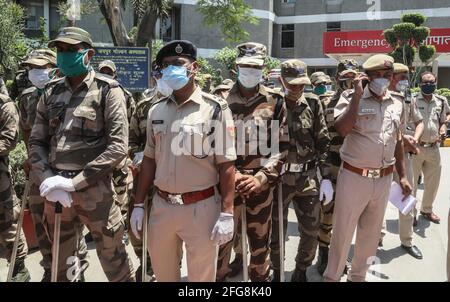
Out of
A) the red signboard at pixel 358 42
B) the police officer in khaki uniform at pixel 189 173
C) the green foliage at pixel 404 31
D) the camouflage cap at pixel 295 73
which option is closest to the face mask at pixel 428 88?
the camouflage cap at pixel 295 73

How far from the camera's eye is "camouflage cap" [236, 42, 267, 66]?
323cm

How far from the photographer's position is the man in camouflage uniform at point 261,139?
325 centimetres

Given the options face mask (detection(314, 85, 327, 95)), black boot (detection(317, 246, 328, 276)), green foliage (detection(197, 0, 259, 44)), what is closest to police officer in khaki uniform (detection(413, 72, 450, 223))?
face mask (detection(314, 85, 327, 95))

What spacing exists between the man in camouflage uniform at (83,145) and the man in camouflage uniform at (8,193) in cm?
Result: 65

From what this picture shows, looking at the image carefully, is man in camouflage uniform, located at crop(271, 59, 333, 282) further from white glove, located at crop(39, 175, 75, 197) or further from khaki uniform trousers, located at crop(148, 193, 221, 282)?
white glove, located at crop(39, 175, 75, 197)

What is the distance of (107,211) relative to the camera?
302 centimetres

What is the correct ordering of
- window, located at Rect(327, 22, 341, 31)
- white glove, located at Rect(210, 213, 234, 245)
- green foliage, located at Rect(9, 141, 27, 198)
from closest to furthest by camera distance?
white glove, located at Rect(210, 213, 234, 245) → green foliage, located at Rect(9, 141, 27, 198) → window, located at Rect(327, 22, 341, 31)

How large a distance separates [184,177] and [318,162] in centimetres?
176

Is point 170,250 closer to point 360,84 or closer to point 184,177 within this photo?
point 184,177

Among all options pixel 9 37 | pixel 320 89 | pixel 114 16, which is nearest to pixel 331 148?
pixel 320 89

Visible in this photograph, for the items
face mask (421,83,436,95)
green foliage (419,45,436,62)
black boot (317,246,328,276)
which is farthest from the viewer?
green foliage (419,45,436,62)

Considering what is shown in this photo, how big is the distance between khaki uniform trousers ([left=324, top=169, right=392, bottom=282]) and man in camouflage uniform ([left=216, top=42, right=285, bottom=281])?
0.62 meters

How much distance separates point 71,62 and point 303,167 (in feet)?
7.12

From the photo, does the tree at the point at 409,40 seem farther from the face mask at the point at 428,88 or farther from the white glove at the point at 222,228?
the white glove at the point at 222,228
